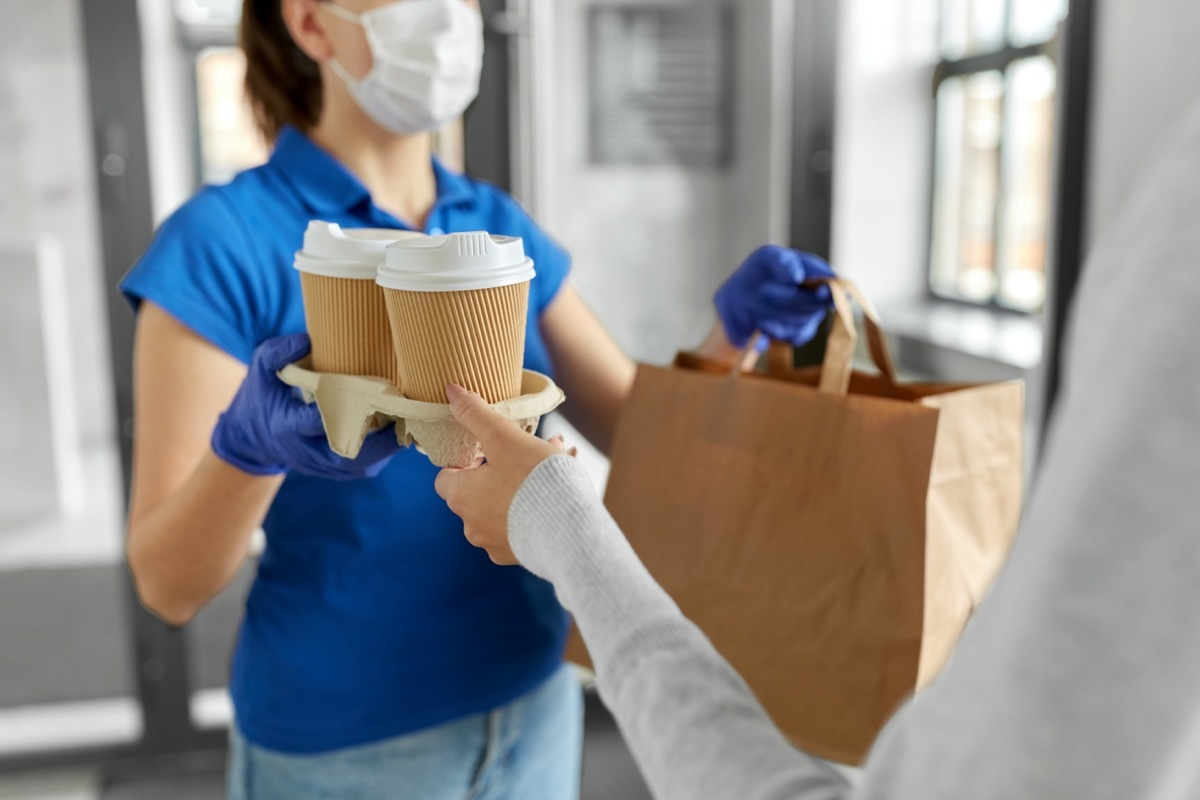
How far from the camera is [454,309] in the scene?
571 mm

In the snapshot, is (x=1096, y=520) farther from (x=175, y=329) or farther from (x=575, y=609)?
(x=175, y=329)

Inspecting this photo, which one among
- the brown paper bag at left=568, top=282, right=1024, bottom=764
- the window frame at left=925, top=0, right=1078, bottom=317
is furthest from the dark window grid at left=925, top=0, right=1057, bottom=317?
the brown paper bag at left=568, top=282, right=1024, bottom=764

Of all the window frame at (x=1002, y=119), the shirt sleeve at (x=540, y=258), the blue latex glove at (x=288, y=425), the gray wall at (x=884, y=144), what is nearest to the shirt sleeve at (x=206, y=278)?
the blue latex glove at (x=288, y=425)

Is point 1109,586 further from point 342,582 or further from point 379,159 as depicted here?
point 379,159

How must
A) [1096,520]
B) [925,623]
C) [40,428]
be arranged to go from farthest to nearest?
[40,428], [925,623], [1096,520]

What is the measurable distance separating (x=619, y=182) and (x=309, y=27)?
1.25 metres

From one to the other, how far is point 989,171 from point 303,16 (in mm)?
1851

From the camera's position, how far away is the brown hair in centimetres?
100

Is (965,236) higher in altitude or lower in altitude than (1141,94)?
lower

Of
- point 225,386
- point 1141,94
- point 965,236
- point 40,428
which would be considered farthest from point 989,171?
point 40,428

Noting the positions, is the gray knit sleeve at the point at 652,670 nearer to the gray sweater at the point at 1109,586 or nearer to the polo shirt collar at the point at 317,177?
the gray sweater at the point at 1109,586

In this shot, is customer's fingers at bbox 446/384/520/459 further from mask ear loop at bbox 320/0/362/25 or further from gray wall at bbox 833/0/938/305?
gray wall at bbox 833/0/938/305

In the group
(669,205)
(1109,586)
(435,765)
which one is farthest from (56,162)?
(1109,586)

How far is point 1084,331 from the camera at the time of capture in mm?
339
